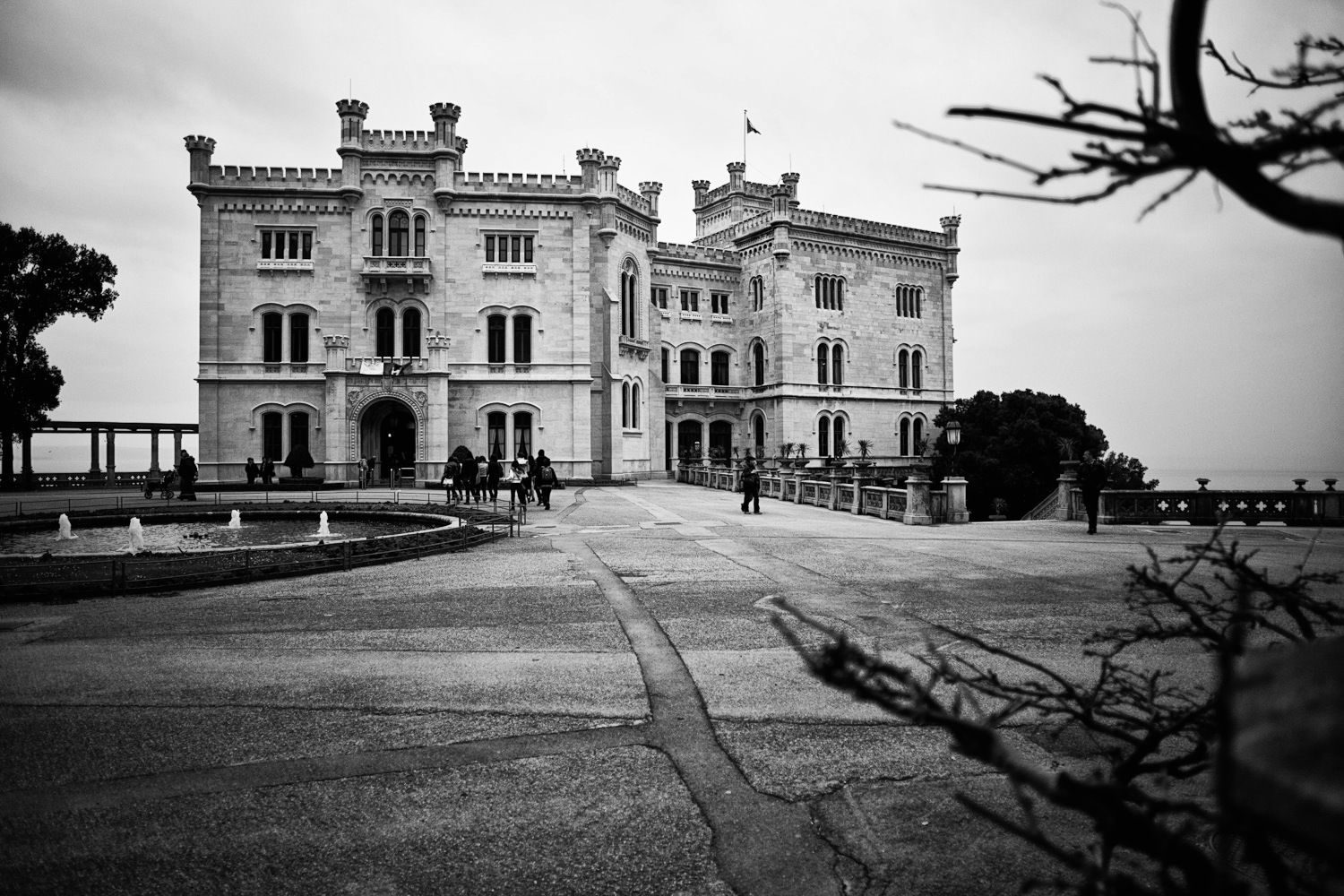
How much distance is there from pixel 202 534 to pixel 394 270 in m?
21.3

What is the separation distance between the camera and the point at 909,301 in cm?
5216

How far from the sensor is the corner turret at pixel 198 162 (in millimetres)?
36656

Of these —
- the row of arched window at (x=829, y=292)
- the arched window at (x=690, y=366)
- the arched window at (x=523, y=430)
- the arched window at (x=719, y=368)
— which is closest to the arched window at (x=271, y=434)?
the arched window at (x=523, y=430)

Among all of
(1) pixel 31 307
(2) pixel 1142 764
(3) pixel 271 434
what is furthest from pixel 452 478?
(1) pixel 31 307

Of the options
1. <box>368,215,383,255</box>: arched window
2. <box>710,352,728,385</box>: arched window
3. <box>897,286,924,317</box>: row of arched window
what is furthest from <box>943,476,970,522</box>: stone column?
<box>897,286,924,317</box>: row of arched window

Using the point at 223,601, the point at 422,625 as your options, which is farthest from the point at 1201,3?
the point at 223,601

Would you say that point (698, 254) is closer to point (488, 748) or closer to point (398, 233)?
point (398, 233)

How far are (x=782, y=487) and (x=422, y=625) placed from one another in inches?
907

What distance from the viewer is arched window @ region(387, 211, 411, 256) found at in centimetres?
→ 3816

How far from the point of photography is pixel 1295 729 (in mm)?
929

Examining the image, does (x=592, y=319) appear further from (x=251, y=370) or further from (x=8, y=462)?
(x=8, y=462)

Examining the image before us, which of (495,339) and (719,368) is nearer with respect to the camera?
(495,339)

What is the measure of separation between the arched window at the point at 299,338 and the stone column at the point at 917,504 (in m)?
29.2

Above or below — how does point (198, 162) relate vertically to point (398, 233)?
above
